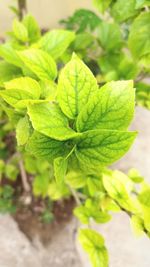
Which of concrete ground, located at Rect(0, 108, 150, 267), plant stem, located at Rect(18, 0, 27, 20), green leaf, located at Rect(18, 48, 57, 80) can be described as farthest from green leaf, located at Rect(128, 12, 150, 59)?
concrete ground, located at Rect(0, 108, 150, 267)

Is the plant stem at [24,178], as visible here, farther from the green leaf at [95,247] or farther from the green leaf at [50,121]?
the green leaf at [50,121]

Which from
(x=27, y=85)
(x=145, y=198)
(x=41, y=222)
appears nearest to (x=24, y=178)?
(x=41, y=222)

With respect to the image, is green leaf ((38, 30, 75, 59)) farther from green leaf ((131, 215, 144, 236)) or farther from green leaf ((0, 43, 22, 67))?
green leaf ((131, 215, 144, 236))

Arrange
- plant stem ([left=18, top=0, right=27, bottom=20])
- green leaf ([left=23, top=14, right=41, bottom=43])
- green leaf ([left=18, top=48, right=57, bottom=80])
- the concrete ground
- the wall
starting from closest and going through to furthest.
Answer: green leaf ([left=18, top=48, right=57, bottom=80]) → green leaf ([left=23, top=14, right=41, bottom=43]) → plant stem ([left=18, top=0, right=27, bottom=20]) → the concrete ground → the wall

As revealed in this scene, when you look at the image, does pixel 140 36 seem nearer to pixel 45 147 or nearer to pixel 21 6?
pixel 45 147

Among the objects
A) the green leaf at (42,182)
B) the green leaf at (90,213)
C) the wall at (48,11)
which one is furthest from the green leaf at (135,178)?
the wall at (48,11)

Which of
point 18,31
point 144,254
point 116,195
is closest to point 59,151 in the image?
point 116,195

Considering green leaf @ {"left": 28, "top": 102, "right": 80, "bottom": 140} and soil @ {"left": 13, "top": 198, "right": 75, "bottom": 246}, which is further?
soil @ {"left": 13, "top": 198, "right": 75, "bottom": 246}

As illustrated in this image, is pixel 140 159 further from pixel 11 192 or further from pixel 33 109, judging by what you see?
pixel 33 109
